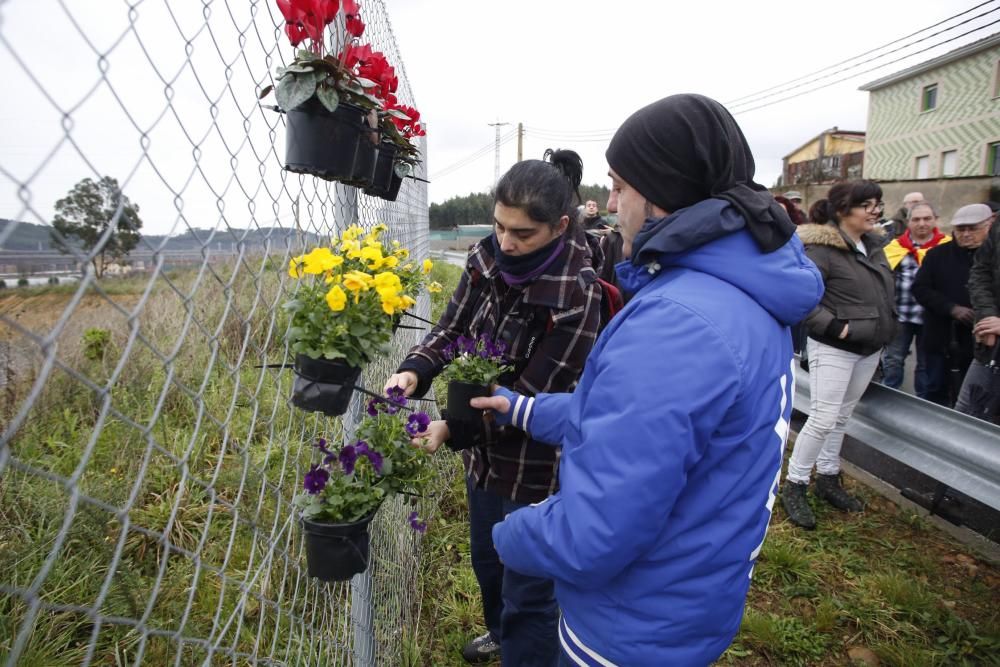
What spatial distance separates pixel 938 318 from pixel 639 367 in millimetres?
4674

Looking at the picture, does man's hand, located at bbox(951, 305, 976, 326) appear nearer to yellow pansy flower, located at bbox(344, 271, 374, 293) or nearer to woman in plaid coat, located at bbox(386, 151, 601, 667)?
woman in plaid coat, located at bbox(386, 151, 601, 667)

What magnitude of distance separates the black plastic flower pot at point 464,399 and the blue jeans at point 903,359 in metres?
4.50

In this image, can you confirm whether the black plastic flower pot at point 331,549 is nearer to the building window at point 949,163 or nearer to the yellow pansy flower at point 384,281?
the yellow pansy flower at point 384,281

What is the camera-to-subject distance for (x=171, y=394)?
3.78 m

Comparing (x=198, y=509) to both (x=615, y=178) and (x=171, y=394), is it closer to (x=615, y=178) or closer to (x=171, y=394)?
(x=171, y=394)

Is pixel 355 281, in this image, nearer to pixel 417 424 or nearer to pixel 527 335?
pixel 417 424

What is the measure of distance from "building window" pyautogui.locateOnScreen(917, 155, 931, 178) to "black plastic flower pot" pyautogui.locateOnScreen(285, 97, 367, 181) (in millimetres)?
33583

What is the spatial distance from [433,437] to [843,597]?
8.06ft

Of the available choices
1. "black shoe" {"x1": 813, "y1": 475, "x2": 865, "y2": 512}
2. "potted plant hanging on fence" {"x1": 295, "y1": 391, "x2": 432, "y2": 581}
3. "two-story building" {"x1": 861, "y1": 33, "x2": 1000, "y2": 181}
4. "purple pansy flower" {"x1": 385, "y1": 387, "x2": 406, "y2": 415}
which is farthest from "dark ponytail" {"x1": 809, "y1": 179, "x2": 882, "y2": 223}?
"two-story building" {"x1": 861, "y1": 33, "x2": 1000, "y2": 181}

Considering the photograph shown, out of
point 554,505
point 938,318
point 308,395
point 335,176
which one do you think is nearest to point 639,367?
point 554,505

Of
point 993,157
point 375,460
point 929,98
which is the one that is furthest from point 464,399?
point 929,98

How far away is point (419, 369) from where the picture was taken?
207cm

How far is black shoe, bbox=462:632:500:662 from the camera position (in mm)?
2529

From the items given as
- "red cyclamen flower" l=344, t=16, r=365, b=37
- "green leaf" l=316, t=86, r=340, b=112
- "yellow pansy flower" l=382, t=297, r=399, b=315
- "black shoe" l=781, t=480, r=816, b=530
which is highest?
"red cyclamen flower" l=344, t=16, r=365, b=37
